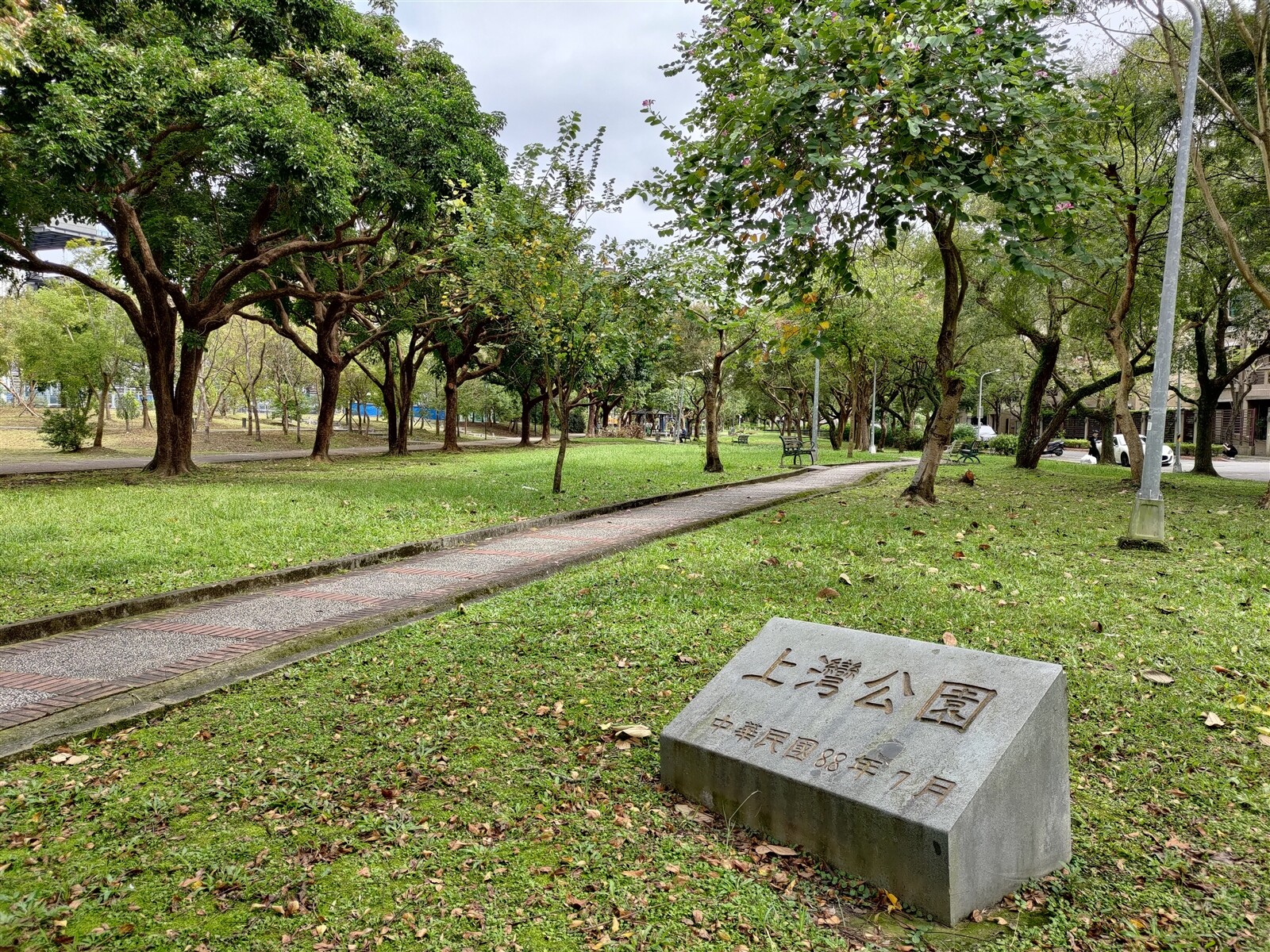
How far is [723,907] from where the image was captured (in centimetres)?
258

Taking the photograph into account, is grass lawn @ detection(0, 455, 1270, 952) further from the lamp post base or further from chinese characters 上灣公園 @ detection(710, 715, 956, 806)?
A: the lamp post base

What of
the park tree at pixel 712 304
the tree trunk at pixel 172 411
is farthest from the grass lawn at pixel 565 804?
the tree trunk at pixel 172 411

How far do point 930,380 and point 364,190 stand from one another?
28.2m

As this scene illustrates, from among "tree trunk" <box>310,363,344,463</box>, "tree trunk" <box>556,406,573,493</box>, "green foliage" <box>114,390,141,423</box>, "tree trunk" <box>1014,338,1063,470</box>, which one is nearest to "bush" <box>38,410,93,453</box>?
"tree trunk" <box>310,363,344,463</box>

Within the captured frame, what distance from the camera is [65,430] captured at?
2528 cm

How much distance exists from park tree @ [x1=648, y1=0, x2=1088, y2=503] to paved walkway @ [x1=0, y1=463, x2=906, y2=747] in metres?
4.01

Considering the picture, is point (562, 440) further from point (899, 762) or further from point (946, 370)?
point (899, 762)

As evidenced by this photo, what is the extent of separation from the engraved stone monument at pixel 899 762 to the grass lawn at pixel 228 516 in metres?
5.64

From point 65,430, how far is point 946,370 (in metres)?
28.6

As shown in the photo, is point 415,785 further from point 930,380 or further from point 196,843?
point 930,380

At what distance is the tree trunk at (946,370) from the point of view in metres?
10.7

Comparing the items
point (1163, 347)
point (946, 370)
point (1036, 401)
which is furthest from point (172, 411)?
point (1036, 401)

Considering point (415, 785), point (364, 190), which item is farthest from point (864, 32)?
point (364, 190)

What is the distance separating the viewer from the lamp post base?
8.09 metres
